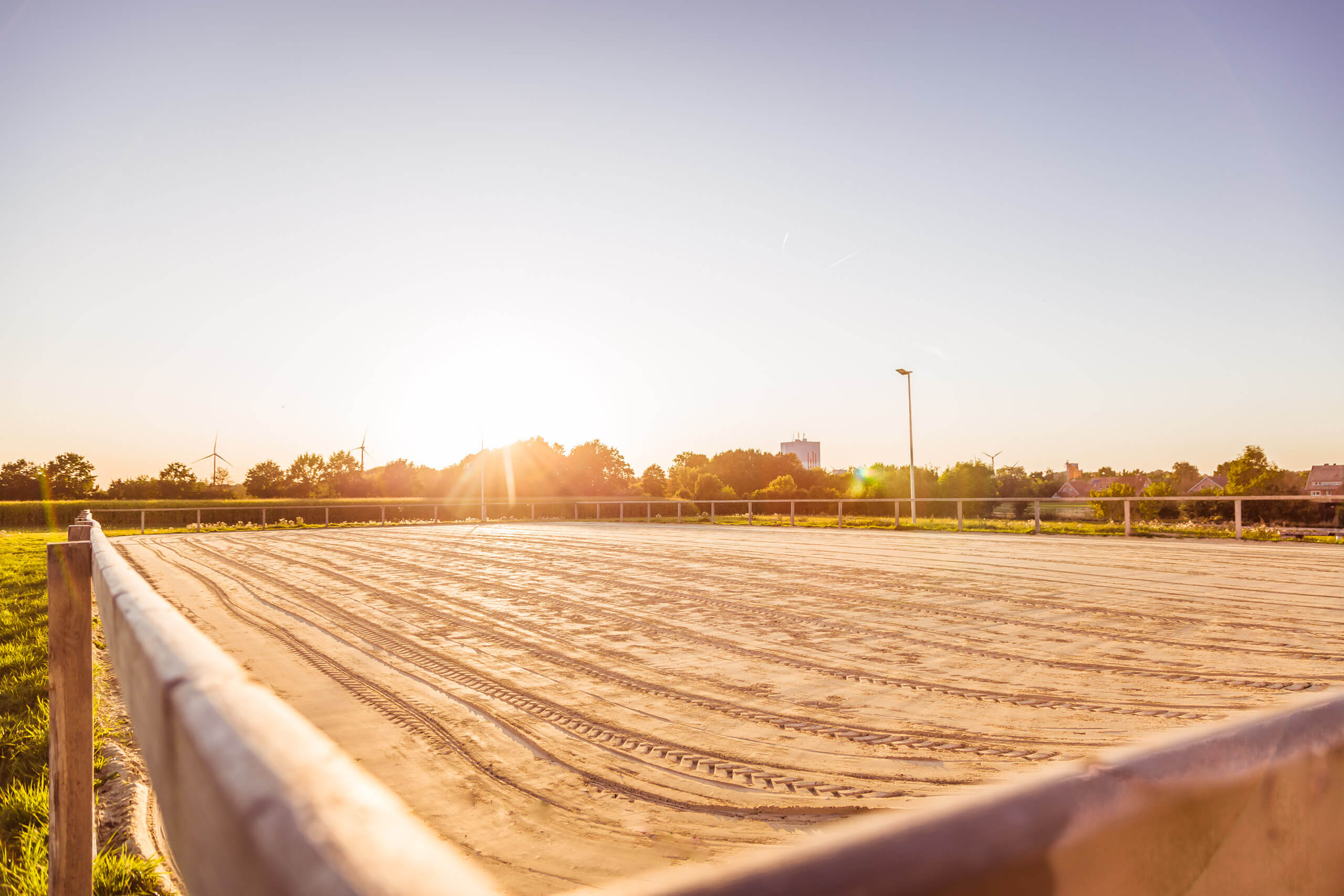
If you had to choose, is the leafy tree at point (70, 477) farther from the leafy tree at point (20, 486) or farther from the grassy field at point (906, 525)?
the grassy field at point (906, 525)

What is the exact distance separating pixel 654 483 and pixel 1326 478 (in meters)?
72.1

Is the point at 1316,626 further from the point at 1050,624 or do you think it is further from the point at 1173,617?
the point at 1050,624

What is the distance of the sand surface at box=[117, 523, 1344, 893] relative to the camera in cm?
318

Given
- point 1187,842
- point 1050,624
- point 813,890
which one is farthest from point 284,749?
point 1050,624

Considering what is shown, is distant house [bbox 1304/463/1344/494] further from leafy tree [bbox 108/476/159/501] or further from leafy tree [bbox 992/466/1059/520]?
leafy tree [bbox 108/476/159/501]

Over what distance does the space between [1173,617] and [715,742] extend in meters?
5.51

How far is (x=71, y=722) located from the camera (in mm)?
2066

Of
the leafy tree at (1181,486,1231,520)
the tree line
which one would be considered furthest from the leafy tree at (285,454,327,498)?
the leafy tree at (1181,486,1231,520)

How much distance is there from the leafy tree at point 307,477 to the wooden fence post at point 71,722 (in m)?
65.4

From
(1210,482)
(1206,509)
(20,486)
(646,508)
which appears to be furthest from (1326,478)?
(20,486)

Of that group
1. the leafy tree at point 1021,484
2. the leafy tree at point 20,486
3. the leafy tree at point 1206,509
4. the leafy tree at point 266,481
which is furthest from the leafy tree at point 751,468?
the leafy tree at point 20,486

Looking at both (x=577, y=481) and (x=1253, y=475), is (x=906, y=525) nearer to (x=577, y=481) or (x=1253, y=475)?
(x=577, y=481)

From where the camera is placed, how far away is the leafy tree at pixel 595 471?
60219 millimetres

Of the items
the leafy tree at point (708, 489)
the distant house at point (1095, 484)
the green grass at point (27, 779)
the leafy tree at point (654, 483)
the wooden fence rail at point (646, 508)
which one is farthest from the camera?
the distant house at point (1095, 484)
